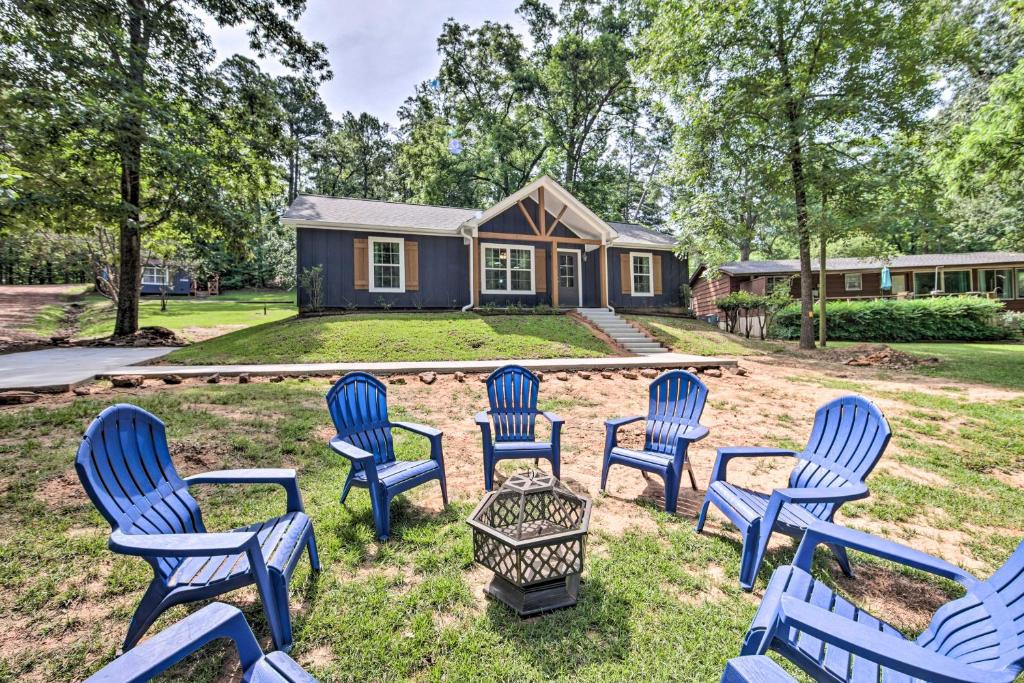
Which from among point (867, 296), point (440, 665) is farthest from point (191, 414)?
point (867, 296)

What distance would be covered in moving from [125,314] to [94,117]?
6601mm

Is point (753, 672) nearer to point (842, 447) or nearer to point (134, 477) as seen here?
point (842, 447)

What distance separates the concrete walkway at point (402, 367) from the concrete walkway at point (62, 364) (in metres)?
0.45

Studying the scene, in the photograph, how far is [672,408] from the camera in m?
3.78

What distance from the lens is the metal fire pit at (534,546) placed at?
2.14 meters

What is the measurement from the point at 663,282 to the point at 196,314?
18.8 m

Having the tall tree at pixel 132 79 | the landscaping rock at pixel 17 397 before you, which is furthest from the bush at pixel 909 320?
the landscaping rock at pixel 17 397

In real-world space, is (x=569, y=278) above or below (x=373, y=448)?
above

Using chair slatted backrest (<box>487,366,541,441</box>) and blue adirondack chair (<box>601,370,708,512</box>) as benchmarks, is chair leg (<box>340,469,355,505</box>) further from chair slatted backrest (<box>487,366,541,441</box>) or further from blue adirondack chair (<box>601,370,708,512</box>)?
blue adirondack chair (<box>601,370,708,512</box>)

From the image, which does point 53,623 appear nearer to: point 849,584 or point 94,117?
point 849,584

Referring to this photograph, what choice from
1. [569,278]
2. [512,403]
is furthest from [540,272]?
[512,403]

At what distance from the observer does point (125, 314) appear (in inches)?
459

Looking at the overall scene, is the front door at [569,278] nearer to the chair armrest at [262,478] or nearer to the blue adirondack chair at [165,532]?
the chair armrest at [262,478]

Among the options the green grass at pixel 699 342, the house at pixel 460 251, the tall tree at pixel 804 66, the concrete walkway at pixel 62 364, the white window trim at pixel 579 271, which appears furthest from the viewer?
the white window trim at pixel 579 271
